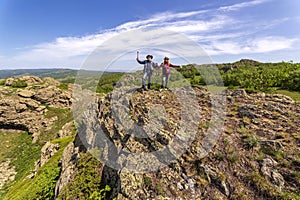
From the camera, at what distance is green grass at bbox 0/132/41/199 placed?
67.4 ft

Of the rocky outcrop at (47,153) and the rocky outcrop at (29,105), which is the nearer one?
the rocky outcrop at (47,153)

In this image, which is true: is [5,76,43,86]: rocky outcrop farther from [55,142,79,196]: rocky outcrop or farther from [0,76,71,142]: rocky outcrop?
[55,142,79,196]: rocky outcrop

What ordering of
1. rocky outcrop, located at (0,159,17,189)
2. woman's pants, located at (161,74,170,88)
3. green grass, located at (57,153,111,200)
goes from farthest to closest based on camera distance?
1. rocky outcrop, located at (0,159,17,189)
2. woman's pants, located at (161,74,170,88)
3. green grass, located at (57,153,111,200)

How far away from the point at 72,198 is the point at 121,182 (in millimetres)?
2618

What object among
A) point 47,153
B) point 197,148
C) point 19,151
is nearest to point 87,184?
point 197,148

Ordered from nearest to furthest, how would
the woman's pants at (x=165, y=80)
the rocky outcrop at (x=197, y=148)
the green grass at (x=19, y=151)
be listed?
the rocky outcrop at (x=197, y=148) → the woman's pants at (x=165, y=80) → the green grass at (x=19, y=151)

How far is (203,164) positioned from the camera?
720 cm

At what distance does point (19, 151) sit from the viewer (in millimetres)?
24047

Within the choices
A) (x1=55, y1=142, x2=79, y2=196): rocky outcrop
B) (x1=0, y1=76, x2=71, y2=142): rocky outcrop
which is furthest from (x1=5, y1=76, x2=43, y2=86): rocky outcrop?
(x1=55, y1=142, x2=79, y2=196): rocky outcrop

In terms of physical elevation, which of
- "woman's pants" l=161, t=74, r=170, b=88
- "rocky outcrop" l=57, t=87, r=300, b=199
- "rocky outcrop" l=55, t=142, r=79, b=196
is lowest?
"rocky outcrop" l=55, t=142, r=79, b=196

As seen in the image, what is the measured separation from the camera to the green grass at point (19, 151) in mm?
20533

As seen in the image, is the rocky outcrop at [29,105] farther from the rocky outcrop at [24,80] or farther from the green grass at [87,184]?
the green grass at [87,184]

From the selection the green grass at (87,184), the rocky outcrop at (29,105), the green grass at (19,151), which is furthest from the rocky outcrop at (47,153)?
the rocky outcrop at (29,105)

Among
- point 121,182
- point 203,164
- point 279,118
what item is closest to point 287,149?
point 279,118
